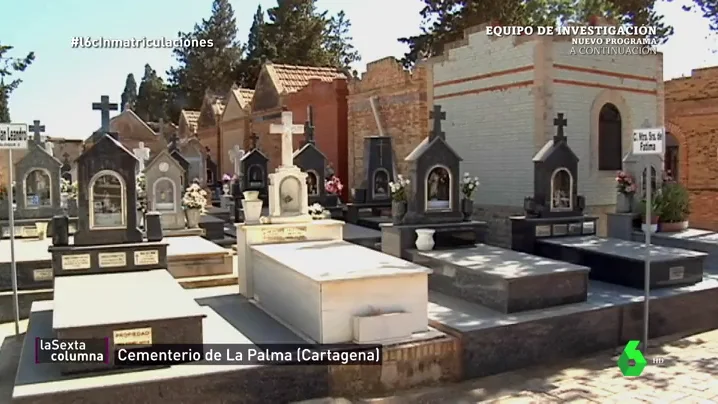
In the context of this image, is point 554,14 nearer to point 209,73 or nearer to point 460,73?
point 460,73

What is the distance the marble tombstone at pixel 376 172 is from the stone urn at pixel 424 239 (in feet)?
21.7

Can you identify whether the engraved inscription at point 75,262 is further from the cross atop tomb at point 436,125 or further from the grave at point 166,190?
the cross atop tomb at point 436,125

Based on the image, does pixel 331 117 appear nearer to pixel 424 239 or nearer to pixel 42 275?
pixel 424 239

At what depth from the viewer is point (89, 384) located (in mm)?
5000

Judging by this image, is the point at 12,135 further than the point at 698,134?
No

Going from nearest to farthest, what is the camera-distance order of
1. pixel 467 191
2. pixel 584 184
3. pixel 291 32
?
1. pixel 467 191
2. pixel 584 184
3. pixel 291 32

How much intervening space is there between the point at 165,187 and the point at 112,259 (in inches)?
225

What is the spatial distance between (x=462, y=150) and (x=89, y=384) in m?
12.5

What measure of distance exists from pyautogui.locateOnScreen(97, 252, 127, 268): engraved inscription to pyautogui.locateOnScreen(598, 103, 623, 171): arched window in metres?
11.5

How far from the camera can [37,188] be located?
482 inches

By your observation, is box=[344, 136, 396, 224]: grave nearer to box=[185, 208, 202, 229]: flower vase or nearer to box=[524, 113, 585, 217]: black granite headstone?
box=[185, 208, 202, 229]: flower vase

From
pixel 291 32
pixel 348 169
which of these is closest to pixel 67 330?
pixel 348 169

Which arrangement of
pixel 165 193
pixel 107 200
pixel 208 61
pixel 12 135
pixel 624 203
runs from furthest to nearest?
pixel 208 61, pixel 165 193, pixel 624 203, pixel 107 200, pixel 12 135

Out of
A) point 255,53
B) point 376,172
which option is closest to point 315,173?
point 376,172
